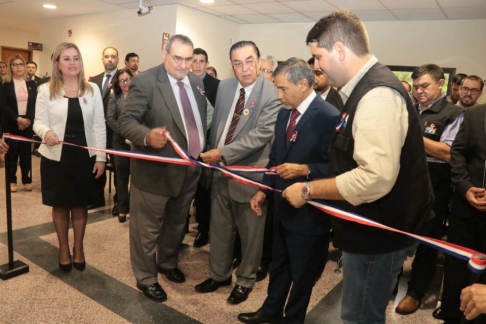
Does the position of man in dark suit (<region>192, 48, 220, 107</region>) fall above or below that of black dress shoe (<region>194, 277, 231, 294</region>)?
above

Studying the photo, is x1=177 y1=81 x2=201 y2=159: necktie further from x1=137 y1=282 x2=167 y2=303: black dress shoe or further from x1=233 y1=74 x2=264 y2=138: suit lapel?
x1=137 y1=282 x2=167 y2=303: black dress shoe

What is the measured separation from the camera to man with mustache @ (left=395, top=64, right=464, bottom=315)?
271 cm

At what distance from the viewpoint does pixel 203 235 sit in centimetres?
397

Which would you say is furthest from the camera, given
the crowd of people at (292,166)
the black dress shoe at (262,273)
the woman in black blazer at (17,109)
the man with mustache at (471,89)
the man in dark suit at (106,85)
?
the woman in black blazer at (17,109)

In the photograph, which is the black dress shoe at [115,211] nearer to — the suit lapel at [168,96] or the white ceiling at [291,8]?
the suit lapel at [168,96]

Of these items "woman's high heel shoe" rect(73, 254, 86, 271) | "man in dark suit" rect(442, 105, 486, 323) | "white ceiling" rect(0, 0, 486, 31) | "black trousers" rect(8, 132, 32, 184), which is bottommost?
"woman's high heel shoe" rect(73, 254, 86, 271)

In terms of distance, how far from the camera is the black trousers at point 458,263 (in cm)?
238

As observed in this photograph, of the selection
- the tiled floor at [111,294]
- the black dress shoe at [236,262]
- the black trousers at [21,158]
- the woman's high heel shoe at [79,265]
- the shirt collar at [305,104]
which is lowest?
the black dress shoe at [236,262]

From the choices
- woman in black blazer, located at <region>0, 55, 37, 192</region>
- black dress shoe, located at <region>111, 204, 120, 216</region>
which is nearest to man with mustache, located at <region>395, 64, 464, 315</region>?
black dress shoe, located at <region>111, 204, 120, 216</region>

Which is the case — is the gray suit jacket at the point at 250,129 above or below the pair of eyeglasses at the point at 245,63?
below

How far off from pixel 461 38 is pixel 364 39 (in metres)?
7.19

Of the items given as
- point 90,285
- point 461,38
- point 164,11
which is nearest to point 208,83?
point 90,285

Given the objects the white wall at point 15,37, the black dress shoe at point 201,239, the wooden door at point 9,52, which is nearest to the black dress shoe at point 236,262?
the black dress shoe at point 201,239

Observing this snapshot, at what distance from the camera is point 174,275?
304 cm
